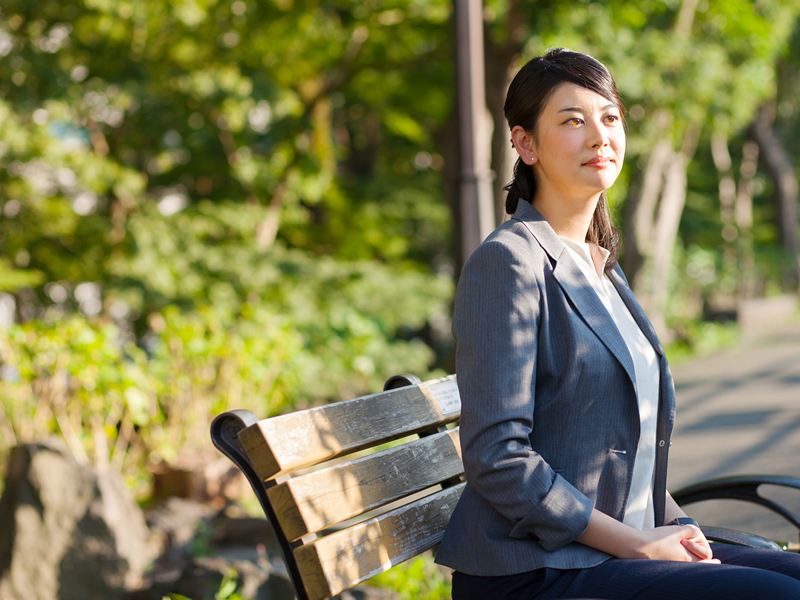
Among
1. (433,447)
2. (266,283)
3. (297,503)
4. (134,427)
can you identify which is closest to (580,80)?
(433,447)

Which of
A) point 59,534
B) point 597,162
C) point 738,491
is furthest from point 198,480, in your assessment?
point 597,162

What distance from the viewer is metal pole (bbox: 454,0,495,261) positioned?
18.5 feet

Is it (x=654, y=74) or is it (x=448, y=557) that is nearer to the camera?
(x=448, y=557)

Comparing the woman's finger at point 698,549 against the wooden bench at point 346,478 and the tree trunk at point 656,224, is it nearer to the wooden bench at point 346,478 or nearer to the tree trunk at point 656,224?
the wooden bench at point 346,478

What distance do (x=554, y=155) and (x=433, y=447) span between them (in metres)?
0.89

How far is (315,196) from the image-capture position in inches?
376

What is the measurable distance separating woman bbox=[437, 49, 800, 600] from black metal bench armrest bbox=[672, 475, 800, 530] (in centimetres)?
57

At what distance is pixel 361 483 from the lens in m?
1.94

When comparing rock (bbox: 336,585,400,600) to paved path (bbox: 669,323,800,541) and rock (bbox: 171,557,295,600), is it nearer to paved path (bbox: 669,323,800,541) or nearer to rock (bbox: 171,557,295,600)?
rock (bbox: 171,557,295,600)

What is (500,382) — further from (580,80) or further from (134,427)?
(134,427)

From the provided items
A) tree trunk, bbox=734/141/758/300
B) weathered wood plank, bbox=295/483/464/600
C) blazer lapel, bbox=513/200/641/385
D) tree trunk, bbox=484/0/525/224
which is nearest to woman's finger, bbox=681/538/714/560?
blazer lapel, bbox=513/200/641/385

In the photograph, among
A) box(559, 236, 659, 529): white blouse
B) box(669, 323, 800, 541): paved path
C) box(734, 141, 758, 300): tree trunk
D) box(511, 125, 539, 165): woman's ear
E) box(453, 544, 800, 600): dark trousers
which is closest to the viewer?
box(453, 544, 800, 600): dark trousers

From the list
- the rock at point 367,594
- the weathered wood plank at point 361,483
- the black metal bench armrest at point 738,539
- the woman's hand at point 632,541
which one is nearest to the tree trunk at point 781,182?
the rock at point 367,594

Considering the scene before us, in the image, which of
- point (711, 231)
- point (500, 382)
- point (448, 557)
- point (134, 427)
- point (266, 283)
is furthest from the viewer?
point (711, 231)
